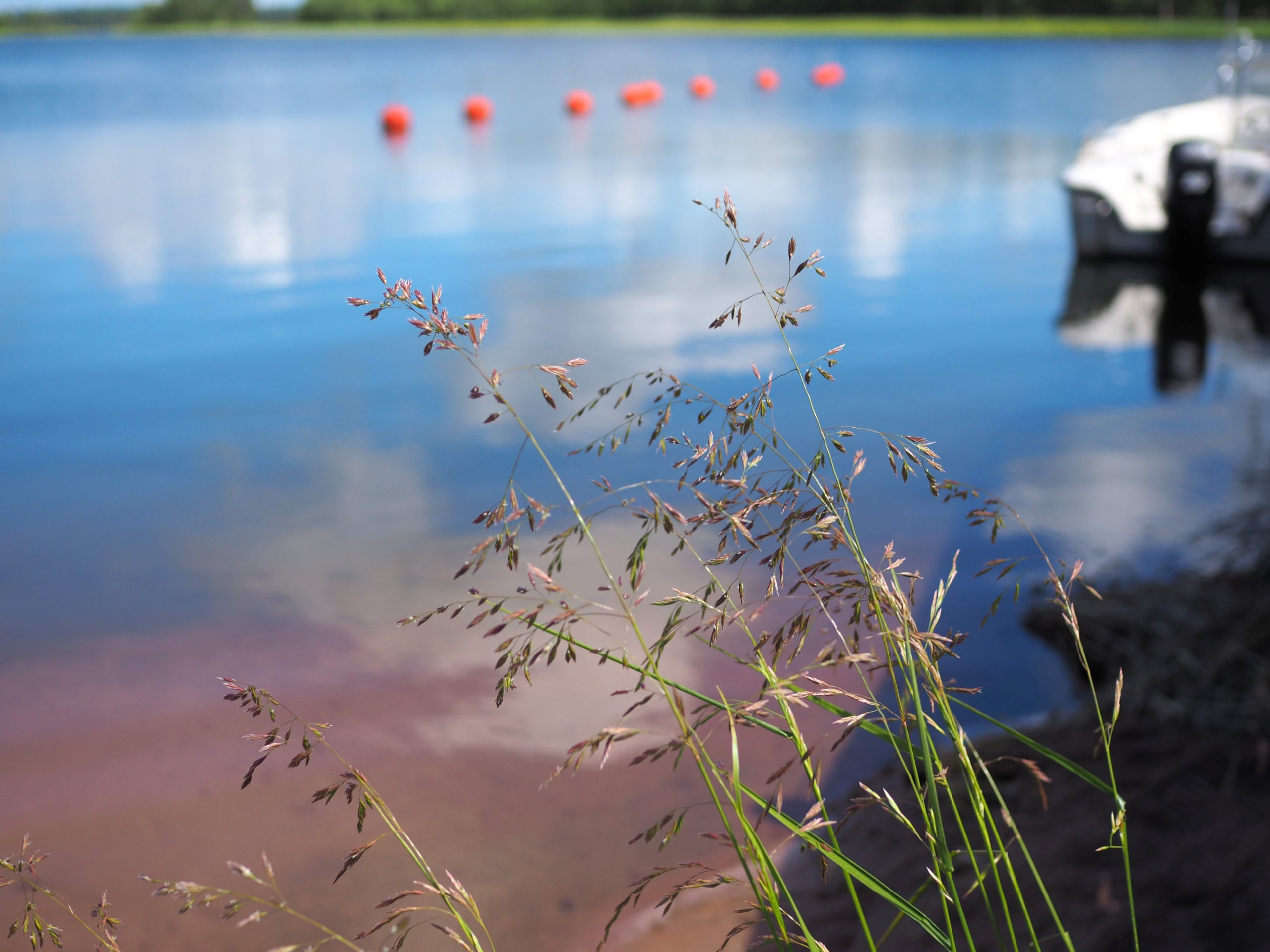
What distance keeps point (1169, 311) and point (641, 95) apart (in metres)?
18.7

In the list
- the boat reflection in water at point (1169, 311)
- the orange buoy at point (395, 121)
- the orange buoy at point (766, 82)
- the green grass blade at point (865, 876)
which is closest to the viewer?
the green grass blade at point (865, 876)

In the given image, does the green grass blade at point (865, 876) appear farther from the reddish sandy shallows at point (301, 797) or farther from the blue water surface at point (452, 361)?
the blue water surface at point (452, 361)

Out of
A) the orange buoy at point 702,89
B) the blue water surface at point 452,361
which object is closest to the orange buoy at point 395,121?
the blue water surface at point 452,361

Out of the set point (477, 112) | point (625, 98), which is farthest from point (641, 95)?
point (477, 112)

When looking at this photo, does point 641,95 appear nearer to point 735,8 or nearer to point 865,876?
point 865,876

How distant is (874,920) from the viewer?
201 centimetres

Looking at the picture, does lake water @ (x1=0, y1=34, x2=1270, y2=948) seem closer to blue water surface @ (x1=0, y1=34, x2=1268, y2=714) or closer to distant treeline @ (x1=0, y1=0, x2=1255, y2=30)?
blue water surface @ (x1=0, y1=34, x2=1268, y2=714)

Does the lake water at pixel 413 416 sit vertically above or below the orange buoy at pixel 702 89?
below

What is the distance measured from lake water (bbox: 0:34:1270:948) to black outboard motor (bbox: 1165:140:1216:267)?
89 centimetres

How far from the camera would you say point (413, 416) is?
5.48m

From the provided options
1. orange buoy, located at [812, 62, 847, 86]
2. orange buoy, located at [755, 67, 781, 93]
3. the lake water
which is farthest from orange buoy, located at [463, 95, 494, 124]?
orange buoy, located at [812, 62, 847, 86]

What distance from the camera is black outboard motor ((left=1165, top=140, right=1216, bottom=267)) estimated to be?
7.67 metres

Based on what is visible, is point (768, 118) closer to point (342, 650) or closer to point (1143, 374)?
point (1143, 374)

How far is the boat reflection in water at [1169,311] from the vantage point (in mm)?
6758
